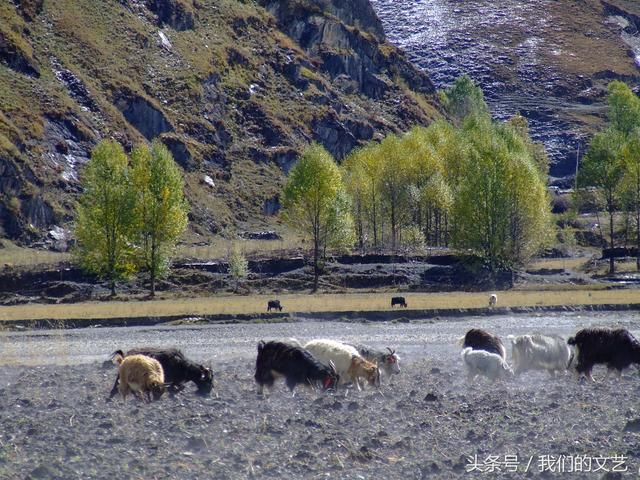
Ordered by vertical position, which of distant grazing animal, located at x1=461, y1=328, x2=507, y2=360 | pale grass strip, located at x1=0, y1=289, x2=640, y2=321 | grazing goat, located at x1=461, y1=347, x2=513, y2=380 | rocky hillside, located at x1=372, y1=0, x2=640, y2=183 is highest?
rocky hillside, located at x1=372, y1=0, x2=640, y2=183

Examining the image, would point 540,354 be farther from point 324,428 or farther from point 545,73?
point 545,73

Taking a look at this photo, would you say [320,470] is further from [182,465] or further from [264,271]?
[264,271]

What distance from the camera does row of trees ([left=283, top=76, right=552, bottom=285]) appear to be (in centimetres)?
6669

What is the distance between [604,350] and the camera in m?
23.9

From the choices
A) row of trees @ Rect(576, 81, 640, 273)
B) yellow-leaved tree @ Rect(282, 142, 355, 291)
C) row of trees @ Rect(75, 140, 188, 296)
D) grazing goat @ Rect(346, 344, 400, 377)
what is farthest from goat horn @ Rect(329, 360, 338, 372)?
row of trees @ Rect(576, 81, 640, 273)

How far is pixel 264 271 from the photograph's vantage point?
225ft

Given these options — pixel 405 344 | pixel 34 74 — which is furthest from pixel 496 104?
pixel 405 344

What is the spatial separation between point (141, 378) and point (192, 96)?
293 ft

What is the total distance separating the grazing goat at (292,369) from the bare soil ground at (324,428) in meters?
0.29

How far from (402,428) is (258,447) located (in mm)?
2598

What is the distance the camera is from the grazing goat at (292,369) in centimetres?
2162

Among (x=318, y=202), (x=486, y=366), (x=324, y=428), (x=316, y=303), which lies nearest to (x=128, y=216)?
(x=318, y=202)

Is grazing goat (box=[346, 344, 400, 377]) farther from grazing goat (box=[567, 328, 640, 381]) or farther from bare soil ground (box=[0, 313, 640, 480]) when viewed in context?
grazing goat (box=[567, 328, 640, 381])

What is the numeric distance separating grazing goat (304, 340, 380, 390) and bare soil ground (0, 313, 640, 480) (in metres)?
0.44
